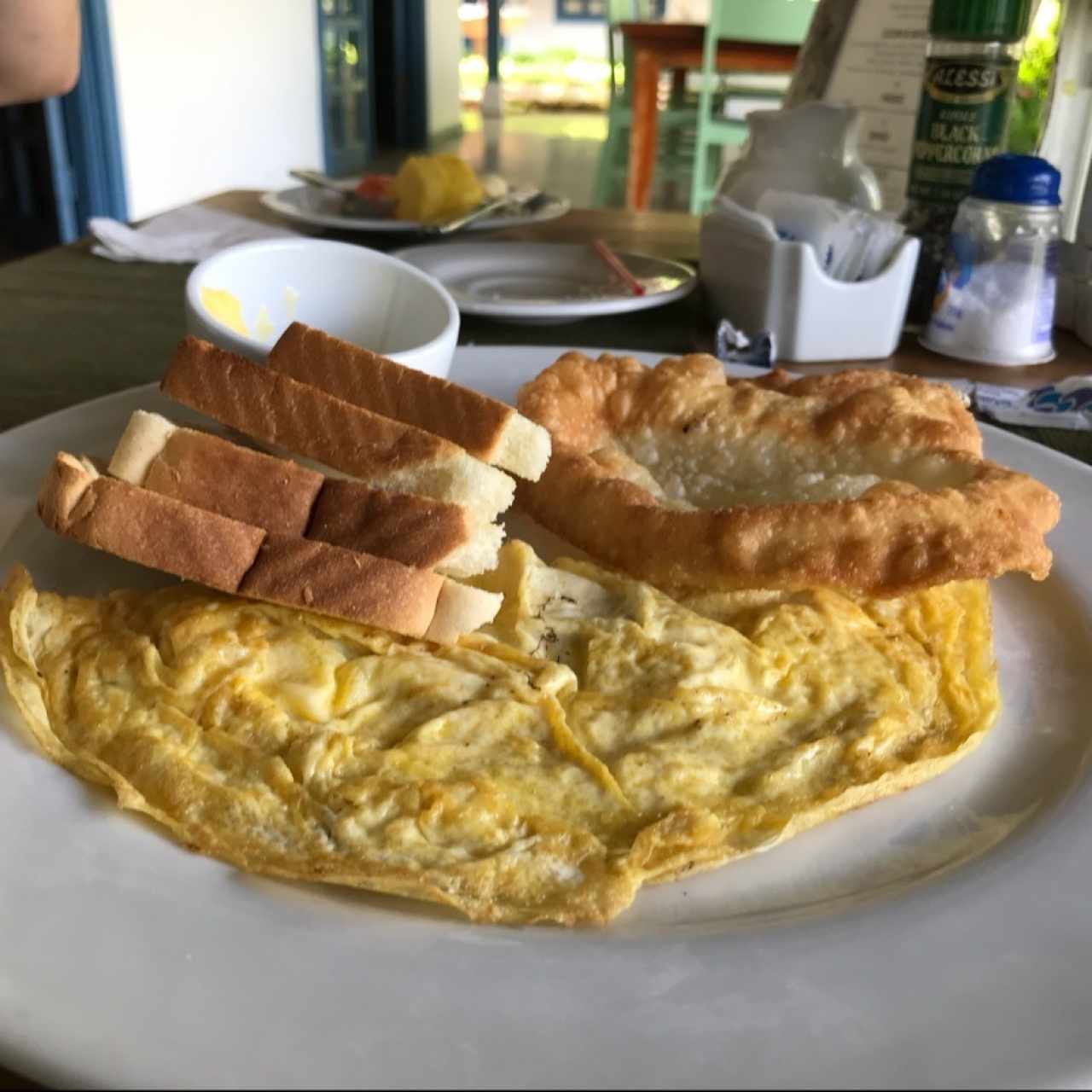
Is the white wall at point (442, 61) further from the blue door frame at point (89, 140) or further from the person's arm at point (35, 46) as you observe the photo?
the person's arm at point (35, 46)

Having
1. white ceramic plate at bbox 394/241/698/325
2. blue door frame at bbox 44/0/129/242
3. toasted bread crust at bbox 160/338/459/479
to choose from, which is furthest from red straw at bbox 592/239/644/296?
blue door frame at bbox 44/0/129/242

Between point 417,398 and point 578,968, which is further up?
point 417,398

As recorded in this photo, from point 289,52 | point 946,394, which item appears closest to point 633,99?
point 289,52

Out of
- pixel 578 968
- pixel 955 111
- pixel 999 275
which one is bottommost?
pixel 578 968

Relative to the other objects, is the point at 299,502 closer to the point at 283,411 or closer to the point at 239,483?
the point at 239,483

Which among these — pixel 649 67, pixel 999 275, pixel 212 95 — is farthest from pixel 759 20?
pixel 999 275

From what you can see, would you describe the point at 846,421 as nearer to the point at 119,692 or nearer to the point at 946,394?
the point at 946,394
